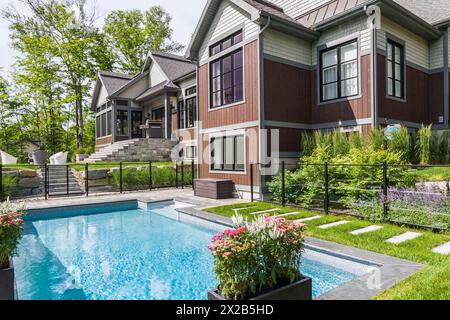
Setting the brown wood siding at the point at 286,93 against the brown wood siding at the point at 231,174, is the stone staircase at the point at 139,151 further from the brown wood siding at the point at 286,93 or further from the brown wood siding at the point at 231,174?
the brown wood siding at the point at 286,93

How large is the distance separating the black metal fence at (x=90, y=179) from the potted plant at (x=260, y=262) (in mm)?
11956

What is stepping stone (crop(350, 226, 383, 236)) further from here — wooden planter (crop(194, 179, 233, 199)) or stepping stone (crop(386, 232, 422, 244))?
wooden planter (crop(194, 179, 233, 199))

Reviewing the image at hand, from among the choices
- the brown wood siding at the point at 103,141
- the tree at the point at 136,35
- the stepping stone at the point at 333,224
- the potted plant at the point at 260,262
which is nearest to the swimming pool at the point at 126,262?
the stepping stone at the point at 333,224

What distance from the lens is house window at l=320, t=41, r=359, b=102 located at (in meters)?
10.9

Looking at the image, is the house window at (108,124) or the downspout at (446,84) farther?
the house window at (108,124)

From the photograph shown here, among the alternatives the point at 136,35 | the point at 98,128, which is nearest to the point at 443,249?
the point at 98,128

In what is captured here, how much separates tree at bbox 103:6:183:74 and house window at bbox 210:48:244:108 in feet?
90.6

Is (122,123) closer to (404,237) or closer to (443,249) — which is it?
(404,237)

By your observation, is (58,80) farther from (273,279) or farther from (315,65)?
(273,279)

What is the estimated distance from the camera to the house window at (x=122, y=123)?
82.7ft

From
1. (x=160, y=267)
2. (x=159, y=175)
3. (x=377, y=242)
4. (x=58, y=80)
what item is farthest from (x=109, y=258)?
(x=58, y=80)

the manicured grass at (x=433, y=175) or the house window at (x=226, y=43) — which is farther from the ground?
the house window at (x=226, y=43)

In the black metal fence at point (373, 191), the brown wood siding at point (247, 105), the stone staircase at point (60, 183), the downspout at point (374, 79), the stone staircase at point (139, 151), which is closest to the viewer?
the black metal fence at point (373, 191)

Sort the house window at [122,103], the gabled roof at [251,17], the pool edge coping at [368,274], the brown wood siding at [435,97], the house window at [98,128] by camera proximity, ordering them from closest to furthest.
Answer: the pool edge coping at [368,274] → the gabled roof at [251,17] → the brown wood siding at [435,97] → the house window at [122,103] → the house window at [98,128]
